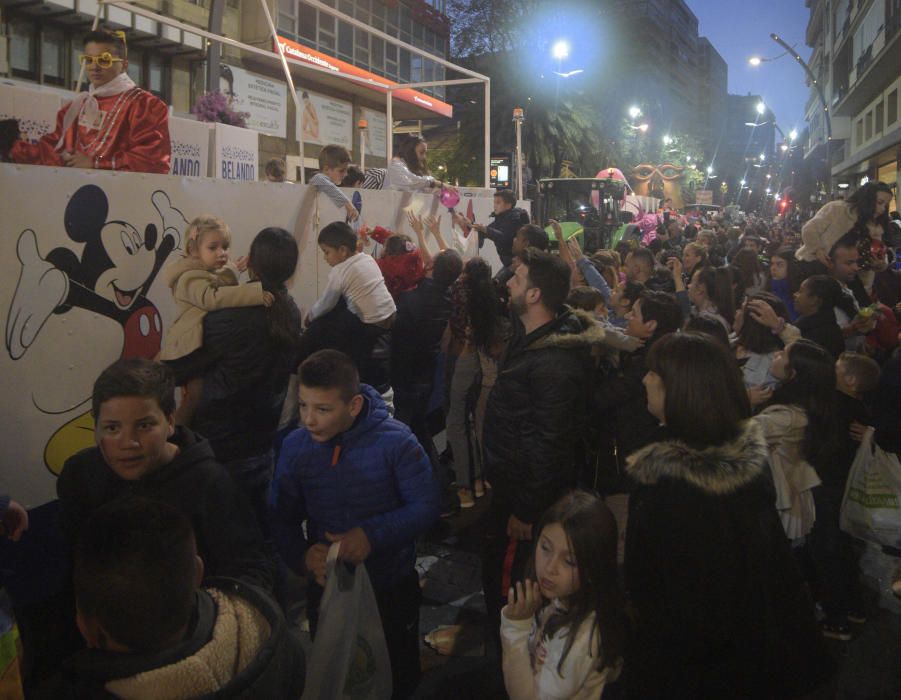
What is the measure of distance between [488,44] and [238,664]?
36.9 meters

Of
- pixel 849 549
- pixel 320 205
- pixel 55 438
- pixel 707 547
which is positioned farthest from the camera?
pixel 320 205

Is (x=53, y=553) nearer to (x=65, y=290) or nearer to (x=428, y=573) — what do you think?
(x=65, y=290)

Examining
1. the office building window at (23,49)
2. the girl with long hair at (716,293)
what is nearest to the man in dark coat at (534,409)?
the girl with long hair at (716,293)

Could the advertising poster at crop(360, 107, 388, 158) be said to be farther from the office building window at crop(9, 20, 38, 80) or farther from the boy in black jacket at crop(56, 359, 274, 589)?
the boy in black jacket at crop(56, 359, 274, 589)

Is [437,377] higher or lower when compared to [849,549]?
higher

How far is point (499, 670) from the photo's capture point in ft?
11.3

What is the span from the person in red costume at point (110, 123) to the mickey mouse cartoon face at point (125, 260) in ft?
2.15

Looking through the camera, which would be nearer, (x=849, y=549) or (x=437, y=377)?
(x=849, y=549)

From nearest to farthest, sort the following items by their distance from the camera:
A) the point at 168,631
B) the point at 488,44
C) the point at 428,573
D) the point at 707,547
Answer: the point at 168,631 → the point at 707,547 → the point at 428,573 → the point at 488,44

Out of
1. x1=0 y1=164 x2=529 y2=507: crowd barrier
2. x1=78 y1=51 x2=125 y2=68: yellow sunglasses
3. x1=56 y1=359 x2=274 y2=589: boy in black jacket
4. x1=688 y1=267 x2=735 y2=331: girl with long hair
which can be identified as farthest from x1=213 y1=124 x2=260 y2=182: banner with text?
x1=56 y1=359 x2=274 y2=589: boy in black jacket

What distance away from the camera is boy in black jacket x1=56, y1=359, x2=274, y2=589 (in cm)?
244

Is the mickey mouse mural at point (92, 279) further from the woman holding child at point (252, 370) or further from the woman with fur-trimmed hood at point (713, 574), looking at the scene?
the woman with fur-trimmed hood at point (713, 574)

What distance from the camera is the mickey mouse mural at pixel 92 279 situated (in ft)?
12.5

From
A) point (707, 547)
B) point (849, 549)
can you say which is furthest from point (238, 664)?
point (849, 549)
